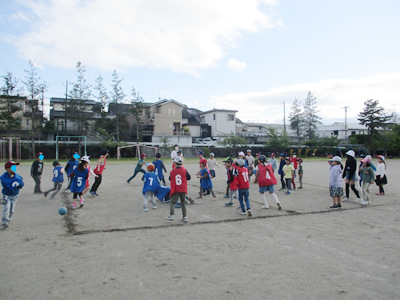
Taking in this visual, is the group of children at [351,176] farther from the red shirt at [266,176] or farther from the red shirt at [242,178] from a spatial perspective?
the red shirt at [242,178]

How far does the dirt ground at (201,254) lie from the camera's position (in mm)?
4172

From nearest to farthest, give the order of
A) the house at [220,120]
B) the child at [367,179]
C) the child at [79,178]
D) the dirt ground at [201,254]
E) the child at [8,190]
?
the dirt ground at [201,254], the child at [8,190], the child at [79,178], the child at [367,179], the house at [220,120]

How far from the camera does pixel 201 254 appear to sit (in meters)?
5.61

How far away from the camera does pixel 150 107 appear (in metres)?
57.4

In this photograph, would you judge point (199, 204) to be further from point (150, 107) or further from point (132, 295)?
point (150, 107)

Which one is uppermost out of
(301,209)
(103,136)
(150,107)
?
(150,107)

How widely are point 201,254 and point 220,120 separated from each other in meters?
60.6

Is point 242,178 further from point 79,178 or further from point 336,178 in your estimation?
point 79,178

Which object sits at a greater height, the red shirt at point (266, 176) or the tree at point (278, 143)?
the tree at point (278, 143)

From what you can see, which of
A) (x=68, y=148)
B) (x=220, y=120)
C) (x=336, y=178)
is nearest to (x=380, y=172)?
(x=336, y=178)

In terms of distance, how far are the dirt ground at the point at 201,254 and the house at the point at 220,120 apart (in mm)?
55748

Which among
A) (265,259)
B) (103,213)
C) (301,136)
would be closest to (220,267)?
(265,259)

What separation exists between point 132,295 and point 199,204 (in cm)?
690

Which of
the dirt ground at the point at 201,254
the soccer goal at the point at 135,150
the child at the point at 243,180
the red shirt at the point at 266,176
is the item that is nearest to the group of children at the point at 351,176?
the dirt ground at the point at 201,254
